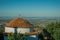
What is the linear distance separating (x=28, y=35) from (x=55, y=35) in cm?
149

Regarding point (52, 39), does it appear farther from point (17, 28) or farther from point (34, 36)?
point (17, 28)

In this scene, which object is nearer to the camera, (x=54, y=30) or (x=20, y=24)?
(x=20, y=24)

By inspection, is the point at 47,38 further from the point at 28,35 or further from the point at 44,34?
the point at 28,35

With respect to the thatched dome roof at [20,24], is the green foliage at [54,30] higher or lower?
lower

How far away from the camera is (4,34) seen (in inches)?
396

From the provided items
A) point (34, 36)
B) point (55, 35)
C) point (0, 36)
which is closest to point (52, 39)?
point (55, 35)

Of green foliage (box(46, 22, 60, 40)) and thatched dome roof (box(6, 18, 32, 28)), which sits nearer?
green foliage (box(46, 22, 60, 40))

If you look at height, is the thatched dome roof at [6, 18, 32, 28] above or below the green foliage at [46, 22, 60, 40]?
above

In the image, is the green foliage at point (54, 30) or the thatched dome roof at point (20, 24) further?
the thatched dome roof at point (20, 24)

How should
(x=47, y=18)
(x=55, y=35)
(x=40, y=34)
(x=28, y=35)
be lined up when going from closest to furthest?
(x=28, y=35) → (x=55, y=35) → (x=40, y=34) → (x=47, y=18)

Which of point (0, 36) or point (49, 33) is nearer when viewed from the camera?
point (0, 36)

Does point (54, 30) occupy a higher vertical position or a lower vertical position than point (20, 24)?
lower

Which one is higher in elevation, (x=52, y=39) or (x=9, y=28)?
(x=9, y=28)

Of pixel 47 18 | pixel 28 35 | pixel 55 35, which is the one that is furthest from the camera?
pixel 47 18
